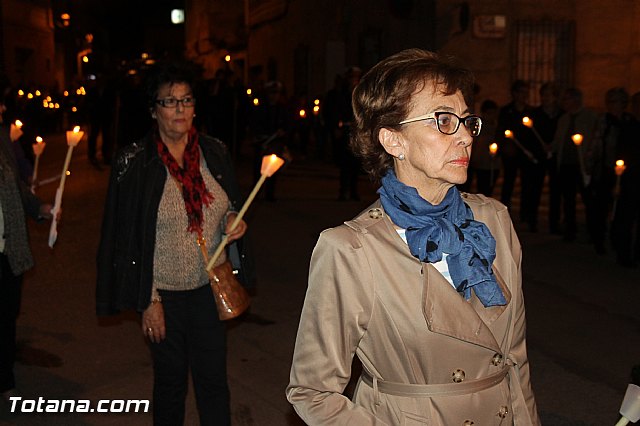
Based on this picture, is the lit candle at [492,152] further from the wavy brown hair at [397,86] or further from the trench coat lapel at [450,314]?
the trench coat lapel at [450,314]

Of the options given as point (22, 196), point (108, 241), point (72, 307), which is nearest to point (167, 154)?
point (108, 241)

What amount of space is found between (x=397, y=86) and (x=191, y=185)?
1.95 meters

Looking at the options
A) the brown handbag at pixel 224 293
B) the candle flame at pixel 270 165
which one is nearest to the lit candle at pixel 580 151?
the candle flame at pixel 270 165

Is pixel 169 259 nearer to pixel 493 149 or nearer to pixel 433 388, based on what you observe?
Result: pixel 433 388

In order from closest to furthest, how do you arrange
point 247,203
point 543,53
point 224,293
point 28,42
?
point 247,203
point 224,293
point 543,53
point 28,42

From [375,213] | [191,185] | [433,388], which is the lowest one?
[433,388]

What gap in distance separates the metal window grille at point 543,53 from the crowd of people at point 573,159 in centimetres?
756

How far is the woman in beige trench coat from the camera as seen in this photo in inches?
106

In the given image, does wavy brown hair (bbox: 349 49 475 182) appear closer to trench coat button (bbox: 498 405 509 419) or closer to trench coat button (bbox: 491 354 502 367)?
Result: trench coat button (bbox: 491 354 502 367)

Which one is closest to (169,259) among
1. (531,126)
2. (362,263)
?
(362,263)

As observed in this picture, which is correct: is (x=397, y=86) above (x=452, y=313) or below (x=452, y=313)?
above

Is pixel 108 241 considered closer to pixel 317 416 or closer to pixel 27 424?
pixel 27 424

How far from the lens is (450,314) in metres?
2.71

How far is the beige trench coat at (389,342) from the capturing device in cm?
269
